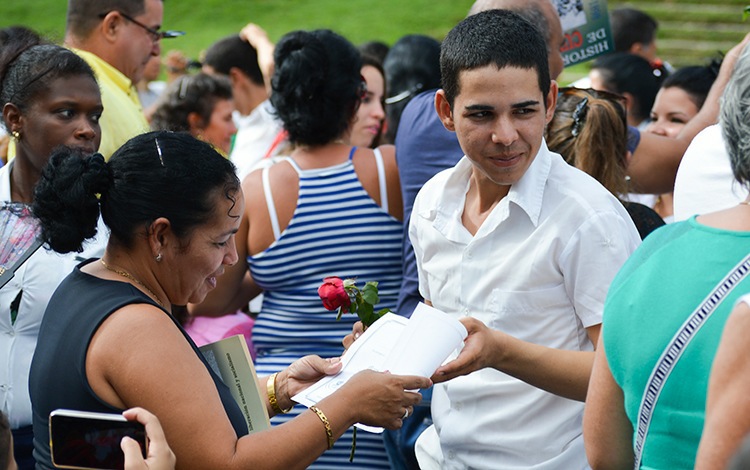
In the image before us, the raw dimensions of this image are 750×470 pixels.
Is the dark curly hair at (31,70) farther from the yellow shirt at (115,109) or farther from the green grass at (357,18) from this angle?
the green grass at (357,18)

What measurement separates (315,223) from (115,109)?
1.23 metres

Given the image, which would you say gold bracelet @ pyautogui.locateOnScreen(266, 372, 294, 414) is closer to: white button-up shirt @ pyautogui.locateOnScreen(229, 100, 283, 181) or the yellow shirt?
the yellow shirt

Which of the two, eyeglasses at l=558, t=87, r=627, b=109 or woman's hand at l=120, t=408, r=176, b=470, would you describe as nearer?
woman's hand at l=120, t=408, r=176, b=470

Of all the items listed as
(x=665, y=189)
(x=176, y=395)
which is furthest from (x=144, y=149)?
(x=665, y=189)

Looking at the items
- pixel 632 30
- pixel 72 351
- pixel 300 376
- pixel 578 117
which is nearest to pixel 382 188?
pixel 578 117

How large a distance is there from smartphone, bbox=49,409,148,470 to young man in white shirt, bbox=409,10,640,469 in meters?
0.87

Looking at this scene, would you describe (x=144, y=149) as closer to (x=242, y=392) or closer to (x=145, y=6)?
(x=242, y=392)

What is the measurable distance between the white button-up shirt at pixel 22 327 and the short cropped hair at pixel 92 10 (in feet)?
6.12

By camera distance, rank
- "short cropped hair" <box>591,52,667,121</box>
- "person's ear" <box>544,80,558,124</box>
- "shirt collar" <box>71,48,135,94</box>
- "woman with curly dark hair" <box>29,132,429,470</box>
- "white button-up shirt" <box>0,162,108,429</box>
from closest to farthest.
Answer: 1. "woman with curly dark hair" <box>29,132,429,470</box>
2. "person's ear" <box>544,80,558,124</box>
3. "white button-up shirt" <box>0,162,108,429</box>
4. "shirt collar" <box>71,48,135,94</box>
5. "short cropped hair" <box>591,52,667,121</box>

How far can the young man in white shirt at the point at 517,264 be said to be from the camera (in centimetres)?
249

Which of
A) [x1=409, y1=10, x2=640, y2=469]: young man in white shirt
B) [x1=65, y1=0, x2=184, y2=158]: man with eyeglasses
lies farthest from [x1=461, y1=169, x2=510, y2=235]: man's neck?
[x1=65, y1=0, x2=184, y2=158]: man with eyeglasses

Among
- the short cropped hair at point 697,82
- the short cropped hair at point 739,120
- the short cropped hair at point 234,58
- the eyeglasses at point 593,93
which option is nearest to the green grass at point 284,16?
the short cropped hair at point 234,58

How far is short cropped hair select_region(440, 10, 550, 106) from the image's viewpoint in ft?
8.65

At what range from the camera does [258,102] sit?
22.1 feet
